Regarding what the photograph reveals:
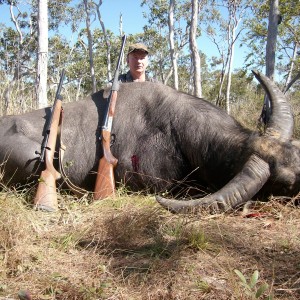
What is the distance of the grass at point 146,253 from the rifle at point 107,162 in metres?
0.43

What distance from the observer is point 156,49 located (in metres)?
37.2

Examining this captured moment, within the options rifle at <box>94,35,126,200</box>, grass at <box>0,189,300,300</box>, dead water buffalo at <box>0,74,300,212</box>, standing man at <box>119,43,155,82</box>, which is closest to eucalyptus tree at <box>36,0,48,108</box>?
standing man at <box>119,43,155,82</box>

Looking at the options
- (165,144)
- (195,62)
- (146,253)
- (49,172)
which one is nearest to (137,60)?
(165,144)

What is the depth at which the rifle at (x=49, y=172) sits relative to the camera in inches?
150

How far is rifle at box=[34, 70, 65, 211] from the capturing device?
12.5ft

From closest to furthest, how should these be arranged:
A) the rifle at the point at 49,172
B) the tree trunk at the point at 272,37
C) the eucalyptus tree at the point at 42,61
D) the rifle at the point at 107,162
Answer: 1. the rifle at the point at 49,172
2. the rifle at the point at 107,162
3. the tree trunk at the point at 272,37
4. the eucalyptus tree at the point at 42,61

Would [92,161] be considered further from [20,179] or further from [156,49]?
[156,49]

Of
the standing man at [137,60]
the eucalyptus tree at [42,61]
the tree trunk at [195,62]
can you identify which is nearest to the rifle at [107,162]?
the standing man at [137,60]

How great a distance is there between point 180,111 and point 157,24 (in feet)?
103

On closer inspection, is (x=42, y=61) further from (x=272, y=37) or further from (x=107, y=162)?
(x=107, y=162)

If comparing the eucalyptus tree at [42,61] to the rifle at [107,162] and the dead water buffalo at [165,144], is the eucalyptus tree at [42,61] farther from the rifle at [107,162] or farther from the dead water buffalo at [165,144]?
the rifle at [107,162]

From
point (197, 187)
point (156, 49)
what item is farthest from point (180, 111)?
point (156, 49)

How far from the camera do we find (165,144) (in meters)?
4.59

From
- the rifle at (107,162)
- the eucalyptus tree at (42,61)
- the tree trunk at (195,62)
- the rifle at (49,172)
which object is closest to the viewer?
the rifle at (49,172)
